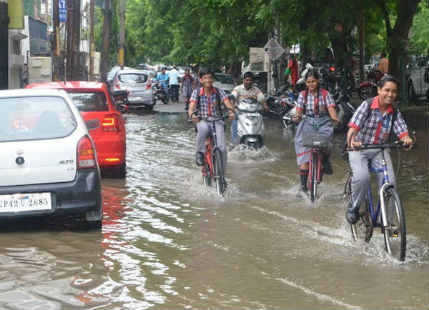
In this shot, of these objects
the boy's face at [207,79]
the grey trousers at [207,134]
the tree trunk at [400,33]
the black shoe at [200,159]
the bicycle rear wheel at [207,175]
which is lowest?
the bicycle rear wheel at [207,175]

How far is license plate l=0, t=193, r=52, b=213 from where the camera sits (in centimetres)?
951

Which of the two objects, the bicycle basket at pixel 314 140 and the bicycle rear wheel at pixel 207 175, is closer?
the bicycle basket at pixel 314 140

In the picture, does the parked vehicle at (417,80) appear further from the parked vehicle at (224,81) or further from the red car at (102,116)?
the red car at (102,116)

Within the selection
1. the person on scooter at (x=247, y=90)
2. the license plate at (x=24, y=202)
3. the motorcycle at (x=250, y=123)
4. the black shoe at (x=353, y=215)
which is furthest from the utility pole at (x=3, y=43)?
the black shoe at (x=353, y=215)

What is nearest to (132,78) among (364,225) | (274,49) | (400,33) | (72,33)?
(274,49)

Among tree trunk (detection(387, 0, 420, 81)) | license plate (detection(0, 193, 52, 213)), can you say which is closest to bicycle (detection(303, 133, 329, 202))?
license plate (detection(0, 193, 52, 213))

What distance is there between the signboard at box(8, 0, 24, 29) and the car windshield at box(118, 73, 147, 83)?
8.76 m

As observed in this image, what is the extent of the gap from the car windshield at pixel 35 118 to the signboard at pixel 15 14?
1959 centimetres

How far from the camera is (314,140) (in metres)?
12.0

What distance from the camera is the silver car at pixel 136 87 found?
1457 inches

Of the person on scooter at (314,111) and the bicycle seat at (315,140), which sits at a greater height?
the person on scooter at (314,111)

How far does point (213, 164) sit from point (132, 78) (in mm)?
25212

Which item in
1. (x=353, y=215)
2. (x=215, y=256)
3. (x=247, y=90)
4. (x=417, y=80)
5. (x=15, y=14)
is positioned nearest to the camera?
(x=215, y=256)

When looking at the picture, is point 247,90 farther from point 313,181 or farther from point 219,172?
point 313,181
